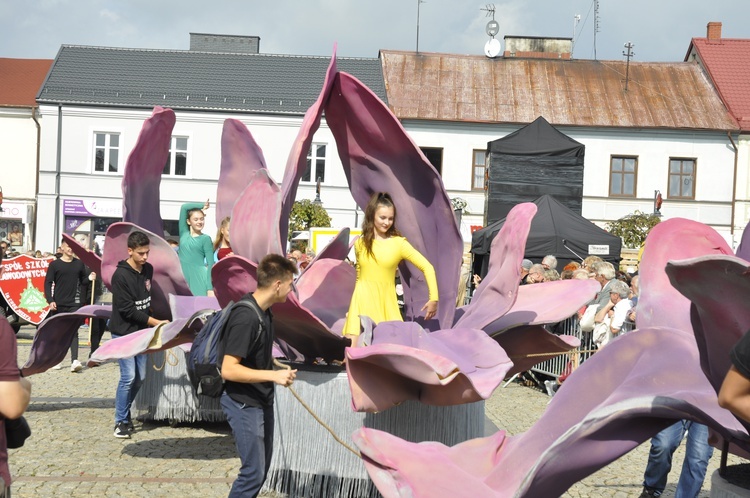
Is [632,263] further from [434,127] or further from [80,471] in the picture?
[80,471]

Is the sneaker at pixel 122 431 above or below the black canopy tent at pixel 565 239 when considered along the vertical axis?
below

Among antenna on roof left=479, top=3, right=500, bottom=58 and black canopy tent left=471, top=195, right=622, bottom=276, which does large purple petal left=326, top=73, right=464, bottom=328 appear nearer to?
black canopy tent left=471, top=195, right=622, bottom=276

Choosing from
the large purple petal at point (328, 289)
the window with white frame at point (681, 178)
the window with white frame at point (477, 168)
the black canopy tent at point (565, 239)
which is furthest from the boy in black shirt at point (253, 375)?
the window with white frame at point (681, 178)

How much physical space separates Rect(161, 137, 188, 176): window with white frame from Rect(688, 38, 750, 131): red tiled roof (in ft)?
66.6

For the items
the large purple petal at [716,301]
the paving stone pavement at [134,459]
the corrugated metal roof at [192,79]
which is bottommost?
the paving stone pavement at [134,459]

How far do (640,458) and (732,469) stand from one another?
508 centimetres

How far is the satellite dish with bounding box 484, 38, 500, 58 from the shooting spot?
127ft

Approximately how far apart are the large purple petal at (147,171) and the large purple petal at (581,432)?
16.2ft

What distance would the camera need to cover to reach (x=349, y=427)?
6332mm

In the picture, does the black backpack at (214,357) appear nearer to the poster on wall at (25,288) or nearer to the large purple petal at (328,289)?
the large purple petal at (328,289)

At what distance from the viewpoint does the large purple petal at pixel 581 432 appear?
3.70 metres

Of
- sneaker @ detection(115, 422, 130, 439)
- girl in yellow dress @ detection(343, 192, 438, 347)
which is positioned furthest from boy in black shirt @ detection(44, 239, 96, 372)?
girl in yellow dress @ detection(343, 192, 438, 347)

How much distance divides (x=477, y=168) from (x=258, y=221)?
1209 inches

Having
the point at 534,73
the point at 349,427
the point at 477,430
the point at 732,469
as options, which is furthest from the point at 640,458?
the point at 534,73
